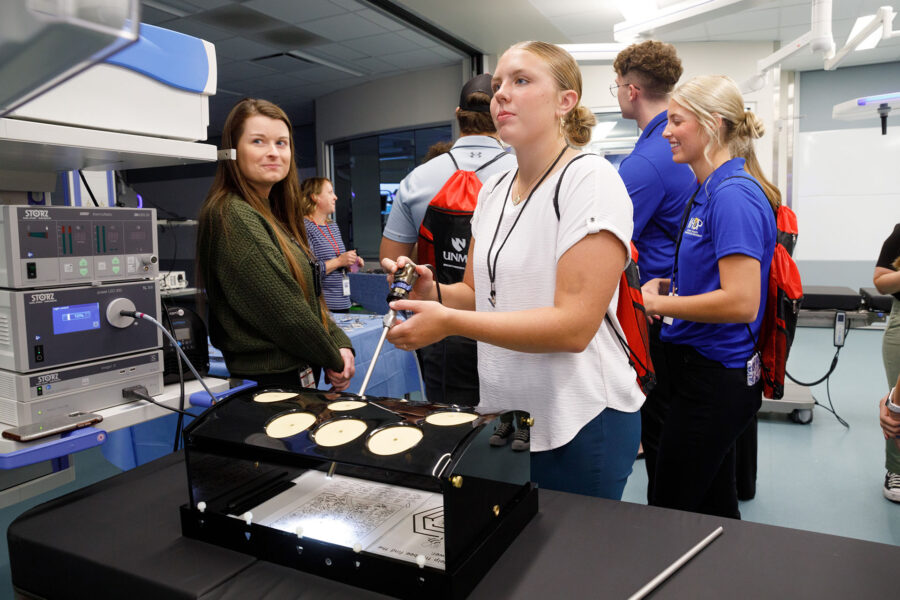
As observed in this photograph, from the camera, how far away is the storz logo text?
1.13 m

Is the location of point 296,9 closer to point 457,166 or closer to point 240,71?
point 240,71

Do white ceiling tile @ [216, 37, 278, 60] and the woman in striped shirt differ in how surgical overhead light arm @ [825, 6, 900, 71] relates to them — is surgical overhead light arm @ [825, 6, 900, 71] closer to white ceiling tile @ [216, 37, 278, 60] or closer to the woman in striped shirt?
the woman in striped shirt

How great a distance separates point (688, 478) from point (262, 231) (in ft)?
4.10

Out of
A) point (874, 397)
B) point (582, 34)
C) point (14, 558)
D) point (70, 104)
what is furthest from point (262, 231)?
point (582, 34)

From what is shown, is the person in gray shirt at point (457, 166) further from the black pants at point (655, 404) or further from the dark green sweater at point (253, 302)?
Answer: the black pants at point (655, 404)

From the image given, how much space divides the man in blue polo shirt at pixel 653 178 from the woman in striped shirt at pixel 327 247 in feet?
6.51

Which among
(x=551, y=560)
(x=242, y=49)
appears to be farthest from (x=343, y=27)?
(x=551, y=560)

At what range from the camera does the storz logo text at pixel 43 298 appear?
44.4 inches

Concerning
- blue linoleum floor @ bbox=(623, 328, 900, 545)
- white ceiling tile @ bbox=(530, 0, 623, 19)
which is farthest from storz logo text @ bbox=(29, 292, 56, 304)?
white ceiling tile @ bbox=(530, 0, 623, 19)

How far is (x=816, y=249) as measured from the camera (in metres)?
7.12

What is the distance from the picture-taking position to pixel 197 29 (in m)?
5.42

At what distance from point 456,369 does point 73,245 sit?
0.93 metres

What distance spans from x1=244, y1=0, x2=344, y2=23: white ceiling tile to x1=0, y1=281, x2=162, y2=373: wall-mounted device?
4301 mm

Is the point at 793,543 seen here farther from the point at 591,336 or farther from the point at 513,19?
the point at 513,19
